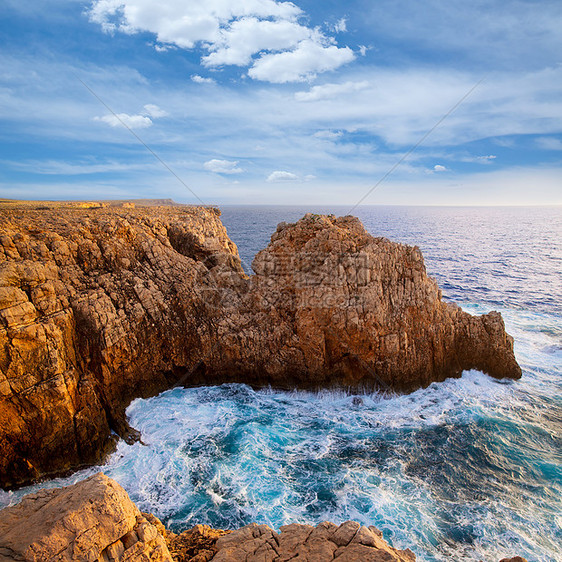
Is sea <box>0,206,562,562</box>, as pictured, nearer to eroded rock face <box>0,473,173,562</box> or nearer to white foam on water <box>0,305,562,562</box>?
white foam on water <box>0,305,562,562</box>

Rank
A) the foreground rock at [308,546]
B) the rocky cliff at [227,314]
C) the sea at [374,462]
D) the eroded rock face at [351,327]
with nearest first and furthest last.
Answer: the foreground rock at [308,546] → the sea at [374,462] → the rocky cliff at [227,314] → the eroded rock face at [351,327]

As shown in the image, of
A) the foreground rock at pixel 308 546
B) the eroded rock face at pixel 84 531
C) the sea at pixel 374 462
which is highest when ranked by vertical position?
the eroded rock face at pixel 84 531

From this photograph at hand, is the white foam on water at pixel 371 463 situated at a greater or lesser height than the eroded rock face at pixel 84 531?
lesser

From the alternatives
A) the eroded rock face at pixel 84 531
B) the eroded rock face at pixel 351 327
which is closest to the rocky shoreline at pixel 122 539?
the eroded rock face at pixel 84 531

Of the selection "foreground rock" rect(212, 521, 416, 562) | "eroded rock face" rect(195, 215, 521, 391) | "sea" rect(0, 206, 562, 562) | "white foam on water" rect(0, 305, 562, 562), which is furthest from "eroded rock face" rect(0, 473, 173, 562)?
"eroded rock face" rect(195, 215, 521, 391)

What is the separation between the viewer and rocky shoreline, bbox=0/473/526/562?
750cm

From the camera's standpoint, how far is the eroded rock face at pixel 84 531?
24.2ft

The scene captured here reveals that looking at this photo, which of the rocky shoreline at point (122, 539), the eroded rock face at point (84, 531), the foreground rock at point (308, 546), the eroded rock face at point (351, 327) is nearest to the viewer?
the eroded rock face at point (84, 531)

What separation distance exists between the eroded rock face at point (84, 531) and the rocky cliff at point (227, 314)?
11.2m

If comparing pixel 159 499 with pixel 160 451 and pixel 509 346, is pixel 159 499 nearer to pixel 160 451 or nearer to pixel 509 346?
pixel 160 451

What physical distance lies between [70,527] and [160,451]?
11834 mm

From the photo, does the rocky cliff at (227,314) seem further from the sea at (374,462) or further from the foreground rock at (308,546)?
the foreground rock at (308,546)

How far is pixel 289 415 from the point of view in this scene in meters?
21.8

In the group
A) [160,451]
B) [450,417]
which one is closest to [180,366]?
[160,451]
